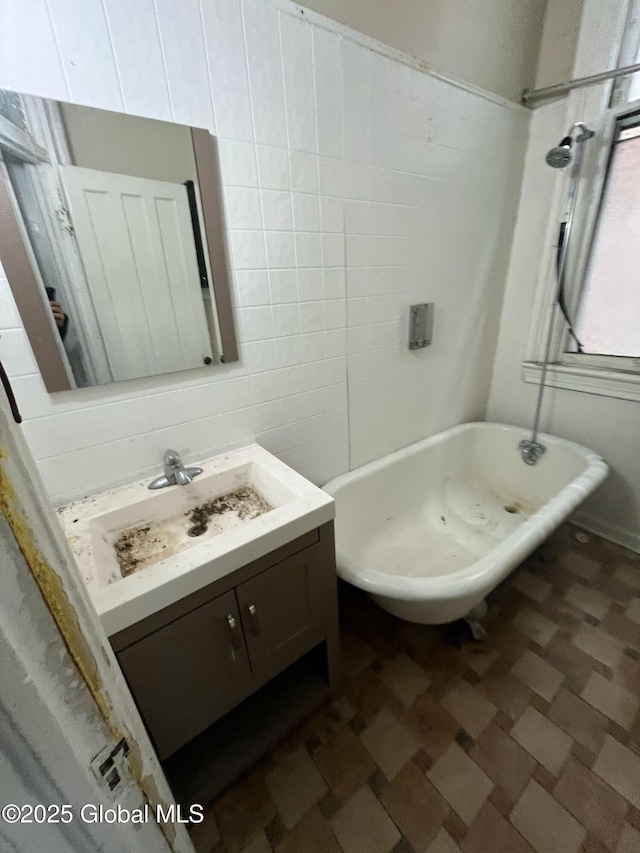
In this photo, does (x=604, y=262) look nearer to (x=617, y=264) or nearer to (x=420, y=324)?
(x=617, y=264)

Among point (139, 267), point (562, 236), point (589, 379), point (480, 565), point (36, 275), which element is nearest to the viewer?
point (36, 275)

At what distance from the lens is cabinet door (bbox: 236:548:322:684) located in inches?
33.8

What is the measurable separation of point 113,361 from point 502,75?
199 centimetres

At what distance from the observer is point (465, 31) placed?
1.31 metres

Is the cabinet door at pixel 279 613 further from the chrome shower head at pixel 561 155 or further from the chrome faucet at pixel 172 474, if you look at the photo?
the chrome shower head at pixel 561 155

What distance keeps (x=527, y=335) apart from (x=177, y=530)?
1.98m

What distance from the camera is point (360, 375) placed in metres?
1.46

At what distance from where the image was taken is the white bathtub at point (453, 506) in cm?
112

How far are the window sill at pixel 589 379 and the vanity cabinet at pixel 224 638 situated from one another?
5.24ft

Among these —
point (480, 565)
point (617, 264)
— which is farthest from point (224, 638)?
point (617, 264)

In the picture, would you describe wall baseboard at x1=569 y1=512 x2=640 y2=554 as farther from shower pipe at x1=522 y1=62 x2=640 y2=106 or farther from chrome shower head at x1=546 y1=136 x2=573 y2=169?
shower pipe at x1=522 y1=62 x2=640 y2=106

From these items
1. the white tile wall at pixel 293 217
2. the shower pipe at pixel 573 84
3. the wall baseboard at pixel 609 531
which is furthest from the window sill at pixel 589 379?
the shower pipe at pixel 573 84

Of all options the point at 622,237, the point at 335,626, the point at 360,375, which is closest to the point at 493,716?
the point at 335,626

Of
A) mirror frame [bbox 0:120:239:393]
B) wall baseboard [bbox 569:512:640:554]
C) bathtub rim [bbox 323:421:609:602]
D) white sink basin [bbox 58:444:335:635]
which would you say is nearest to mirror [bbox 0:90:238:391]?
mirror frame [bbox 0:120:239:393]
